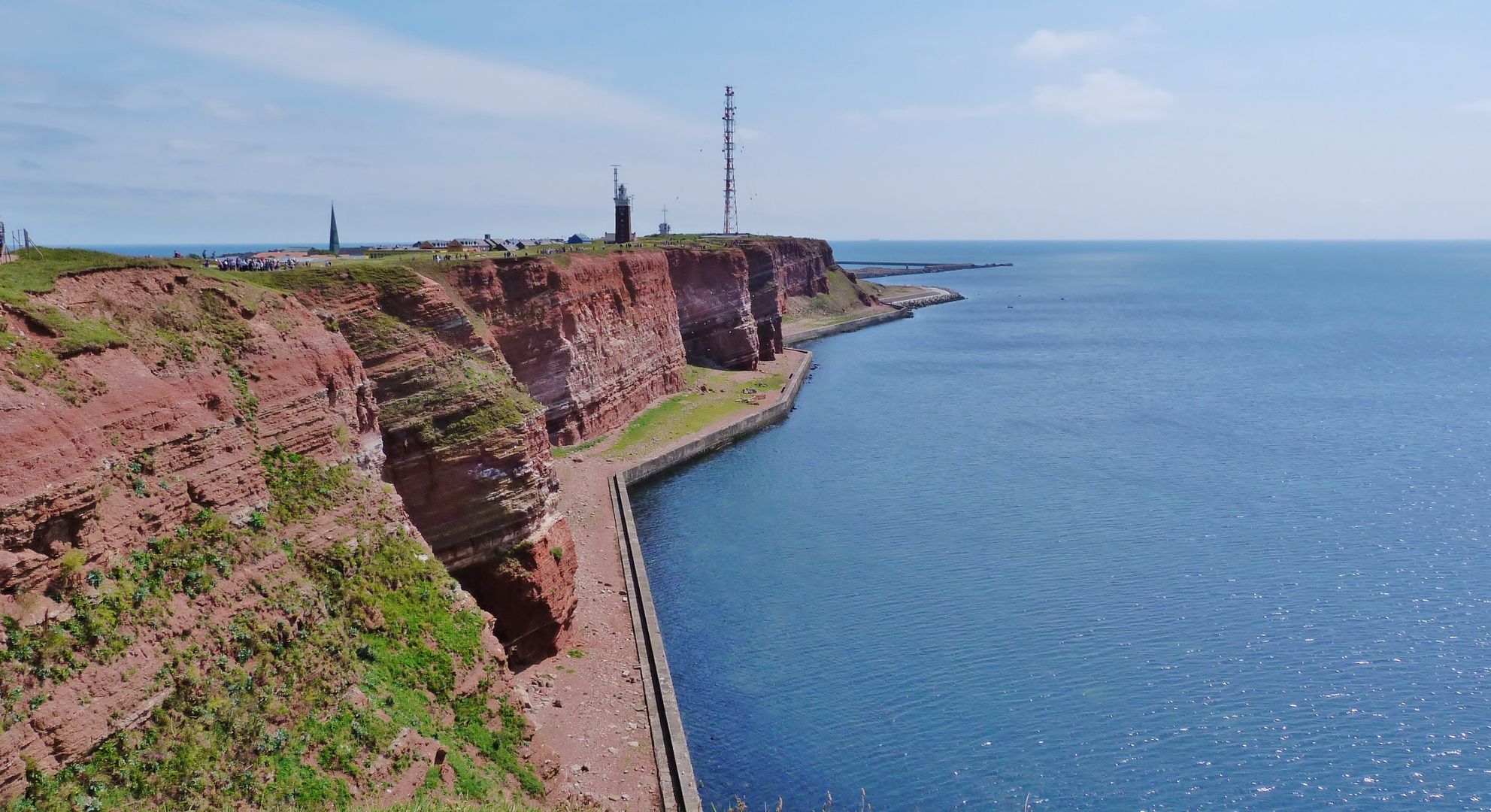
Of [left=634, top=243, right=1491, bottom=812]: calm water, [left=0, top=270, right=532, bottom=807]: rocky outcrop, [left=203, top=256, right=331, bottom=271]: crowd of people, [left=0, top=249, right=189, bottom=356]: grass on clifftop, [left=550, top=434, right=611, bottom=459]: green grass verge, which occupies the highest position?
[left=203, top=256, right=331, bottom=271]: crowd of people

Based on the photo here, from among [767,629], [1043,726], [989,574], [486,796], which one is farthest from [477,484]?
[989,574]

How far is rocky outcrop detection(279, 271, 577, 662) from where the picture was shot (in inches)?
1185

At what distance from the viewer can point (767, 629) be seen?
38.7 meters

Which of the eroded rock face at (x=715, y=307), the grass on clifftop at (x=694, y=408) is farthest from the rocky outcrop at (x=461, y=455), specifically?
the eroded rock face at (x=715, y=307)

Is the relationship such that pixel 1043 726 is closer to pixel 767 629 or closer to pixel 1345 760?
pixel 1345 760

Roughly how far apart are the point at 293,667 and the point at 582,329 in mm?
42054

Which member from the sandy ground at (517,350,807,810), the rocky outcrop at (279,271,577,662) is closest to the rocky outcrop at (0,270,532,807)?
the rocky outcrop at (279,271,577,662)

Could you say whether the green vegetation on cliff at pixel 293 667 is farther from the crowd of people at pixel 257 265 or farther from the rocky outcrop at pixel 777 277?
the rocky outcrop at pixel 777 277

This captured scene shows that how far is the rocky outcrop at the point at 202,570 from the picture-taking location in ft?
54.6

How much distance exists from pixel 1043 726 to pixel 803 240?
12515 cm

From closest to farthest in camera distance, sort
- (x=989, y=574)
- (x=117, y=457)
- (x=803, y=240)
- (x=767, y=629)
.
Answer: (x=117, y=457) → (x=767, y=629) → (x=989, y=574) → (x=803, y=240)

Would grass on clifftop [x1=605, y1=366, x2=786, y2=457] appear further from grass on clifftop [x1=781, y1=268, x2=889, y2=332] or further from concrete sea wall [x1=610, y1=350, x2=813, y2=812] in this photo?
grass on clifftop [x1=781, y1=268, x2=889, y2=332]

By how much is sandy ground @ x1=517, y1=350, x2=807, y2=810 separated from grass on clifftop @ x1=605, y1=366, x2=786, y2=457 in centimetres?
1955

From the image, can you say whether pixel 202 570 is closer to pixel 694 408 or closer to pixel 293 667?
pixel 293 667
